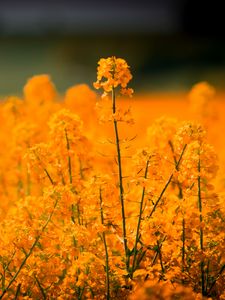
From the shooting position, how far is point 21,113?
769cm

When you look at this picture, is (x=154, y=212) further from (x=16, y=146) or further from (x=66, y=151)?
(x=16, y=146)

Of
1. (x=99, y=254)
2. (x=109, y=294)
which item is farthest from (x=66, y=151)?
(x=109, y=294)

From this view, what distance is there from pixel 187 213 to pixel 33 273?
122 cm

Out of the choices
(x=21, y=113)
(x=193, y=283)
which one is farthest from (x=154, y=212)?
(x=21, y=113)

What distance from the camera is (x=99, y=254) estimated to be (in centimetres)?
502

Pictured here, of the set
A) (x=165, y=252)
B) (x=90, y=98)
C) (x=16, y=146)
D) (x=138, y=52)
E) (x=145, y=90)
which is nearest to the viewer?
(x=165, y=252)

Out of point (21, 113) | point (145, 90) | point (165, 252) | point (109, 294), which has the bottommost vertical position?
point (109, 294)

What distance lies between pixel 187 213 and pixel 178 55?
22.9 meters

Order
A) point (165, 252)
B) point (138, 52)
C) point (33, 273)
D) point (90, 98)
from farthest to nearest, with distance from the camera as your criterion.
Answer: point (138, 52) → point (90, 98) → point (165, 252) → point (33, 273)

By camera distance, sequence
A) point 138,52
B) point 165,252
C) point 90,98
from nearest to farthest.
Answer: point 165,252, point 90,98, point 138,52

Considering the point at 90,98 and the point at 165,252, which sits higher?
the point at 90,98

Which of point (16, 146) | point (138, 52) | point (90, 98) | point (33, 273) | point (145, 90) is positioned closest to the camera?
point (33, 273)

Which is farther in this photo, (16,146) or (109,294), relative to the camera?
(16,146)

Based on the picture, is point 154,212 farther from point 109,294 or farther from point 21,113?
point 21,113
